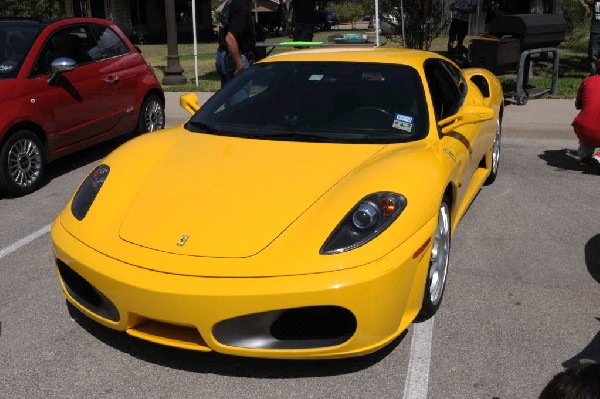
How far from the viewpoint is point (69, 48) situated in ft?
22.9

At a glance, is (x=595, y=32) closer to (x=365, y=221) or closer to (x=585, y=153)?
(x=585, y=153)

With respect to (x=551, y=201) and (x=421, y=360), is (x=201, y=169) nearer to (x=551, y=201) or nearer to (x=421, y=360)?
(x=421, y=360)

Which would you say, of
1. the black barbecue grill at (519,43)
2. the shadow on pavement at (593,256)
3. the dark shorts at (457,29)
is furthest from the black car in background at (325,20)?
the shadow on pavement at (593,256)

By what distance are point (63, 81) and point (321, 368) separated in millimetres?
4613

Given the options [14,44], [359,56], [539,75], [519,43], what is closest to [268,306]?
[359,56]

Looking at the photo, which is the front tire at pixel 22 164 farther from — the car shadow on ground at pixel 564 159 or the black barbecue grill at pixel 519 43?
the black barbecue grill at pixel 519 43

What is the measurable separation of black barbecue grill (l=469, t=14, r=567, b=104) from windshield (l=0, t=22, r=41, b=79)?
6.46 m

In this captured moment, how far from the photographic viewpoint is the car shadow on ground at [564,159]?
7176 mm

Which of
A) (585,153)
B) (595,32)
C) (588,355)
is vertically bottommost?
(588,355)

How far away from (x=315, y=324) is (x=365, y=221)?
0.53m

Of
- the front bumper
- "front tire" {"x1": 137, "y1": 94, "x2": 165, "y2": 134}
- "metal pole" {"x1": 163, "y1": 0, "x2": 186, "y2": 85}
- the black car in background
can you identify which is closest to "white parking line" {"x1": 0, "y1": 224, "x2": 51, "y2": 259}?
the front bumper

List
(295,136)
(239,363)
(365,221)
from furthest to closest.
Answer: (295,136) → (239,363) → (365,221)

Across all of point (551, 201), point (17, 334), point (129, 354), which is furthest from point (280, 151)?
point (551, 201)

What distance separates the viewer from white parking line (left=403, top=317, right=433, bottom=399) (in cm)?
308
